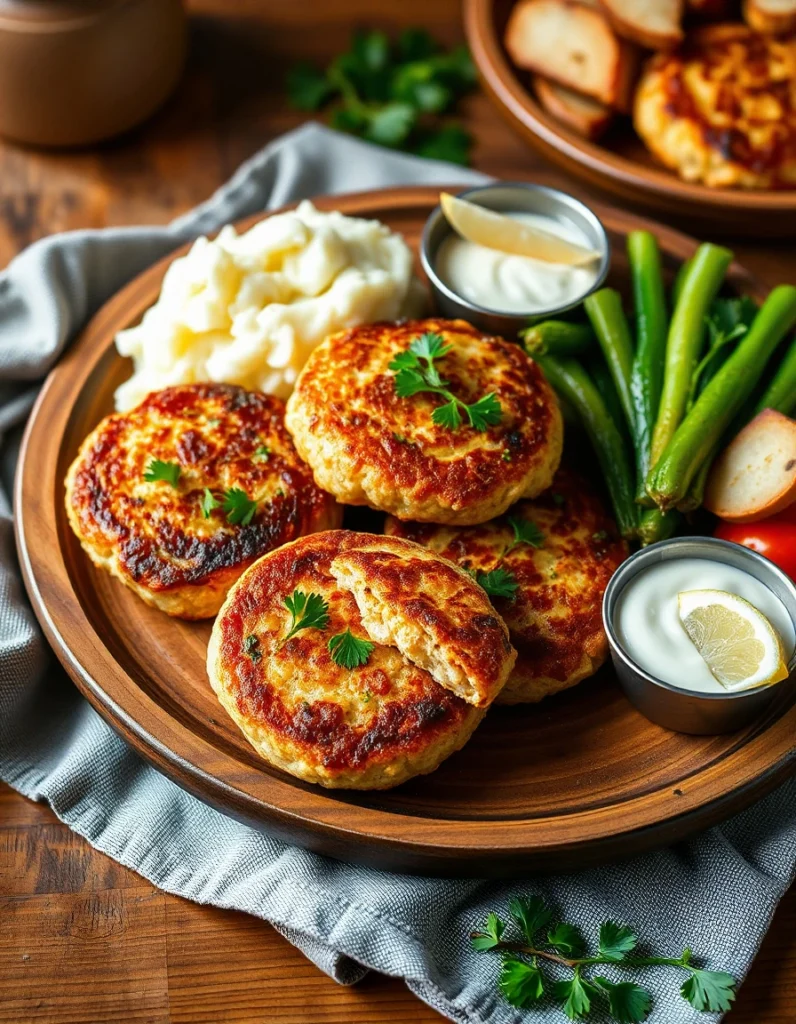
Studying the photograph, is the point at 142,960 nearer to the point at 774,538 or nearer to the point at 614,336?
the point at 774,538

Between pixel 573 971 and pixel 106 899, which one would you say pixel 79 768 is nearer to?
pixel 106 899

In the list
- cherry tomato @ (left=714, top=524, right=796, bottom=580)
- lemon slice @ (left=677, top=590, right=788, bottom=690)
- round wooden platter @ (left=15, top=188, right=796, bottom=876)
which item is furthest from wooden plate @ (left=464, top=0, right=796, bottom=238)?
round wooden platter @ (left=15, top=188, right=796, bottom=876)

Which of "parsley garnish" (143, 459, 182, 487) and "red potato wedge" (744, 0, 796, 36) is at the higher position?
"red potato wedge" (744, 0, 796, 36)

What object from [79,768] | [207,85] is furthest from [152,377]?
[207,85]

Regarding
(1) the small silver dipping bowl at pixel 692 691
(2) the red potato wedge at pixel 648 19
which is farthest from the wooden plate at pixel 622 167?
(1) the small silver dipping bowl at pixel 692 691

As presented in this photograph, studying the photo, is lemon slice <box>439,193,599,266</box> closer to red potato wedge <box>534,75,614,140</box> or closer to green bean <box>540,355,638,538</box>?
green bean <box>540,355,638,538</box>

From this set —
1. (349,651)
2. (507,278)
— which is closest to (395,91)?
(507,278)
